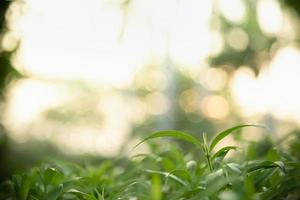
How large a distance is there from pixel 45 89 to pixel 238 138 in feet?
59.2

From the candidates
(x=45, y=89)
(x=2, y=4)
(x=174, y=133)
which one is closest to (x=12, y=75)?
(x=2, y=4)

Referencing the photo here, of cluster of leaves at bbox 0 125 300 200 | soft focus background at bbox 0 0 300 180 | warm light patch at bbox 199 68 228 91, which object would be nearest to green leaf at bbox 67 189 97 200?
cluster of leaves at bbox 0 125 300 200

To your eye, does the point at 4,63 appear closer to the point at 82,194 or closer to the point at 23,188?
the point at 23,188

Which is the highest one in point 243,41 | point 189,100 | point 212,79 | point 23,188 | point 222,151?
point 222,151

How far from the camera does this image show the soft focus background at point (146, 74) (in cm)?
1616

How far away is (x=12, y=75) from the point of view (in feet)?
8.34

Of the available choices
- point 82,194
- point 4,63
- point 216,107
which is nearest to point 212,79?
point 216,107

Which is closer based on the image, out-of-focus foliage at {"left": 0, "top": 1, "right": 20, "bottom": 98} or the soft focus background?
out-of-focus foliage at {"left": 0, "top": 1, "right": 20, "bottom": 98}

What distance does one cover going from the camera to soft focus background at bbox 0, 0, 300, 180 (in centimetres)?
1616

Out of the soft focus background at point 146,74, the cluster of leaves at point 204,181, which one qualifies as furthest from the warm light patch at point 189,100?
the cluster of leaves at point 204,181

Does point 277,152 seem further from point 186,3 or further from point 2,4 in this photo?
point 186,3

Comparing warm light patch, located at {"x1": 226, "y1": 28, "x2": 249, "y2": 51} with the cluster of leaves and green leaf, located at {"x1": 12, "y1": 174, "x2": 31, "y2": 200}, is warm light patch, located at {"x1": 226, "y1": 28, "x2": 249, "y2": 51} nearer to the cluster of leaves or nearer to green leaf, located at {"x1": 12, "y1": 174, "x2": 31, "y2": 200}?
the cluster of leaves

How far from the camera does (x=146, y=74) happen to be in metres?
28.7

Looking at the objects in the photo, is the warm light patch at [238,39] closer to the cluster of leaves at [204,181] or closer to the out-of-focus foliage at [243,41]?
the out-of-focus foliage at [243,41]
